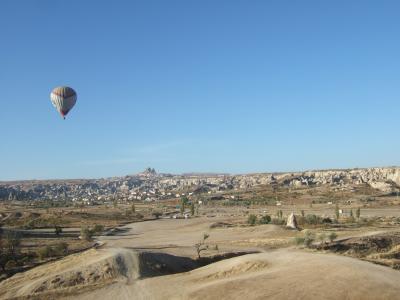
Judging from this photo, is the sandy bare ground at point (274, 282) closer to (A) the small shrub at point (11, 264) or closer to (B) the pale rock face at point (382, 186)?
(A) the small shrub at point (11, 264)

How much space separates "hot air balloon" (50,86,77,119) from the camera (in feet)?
190

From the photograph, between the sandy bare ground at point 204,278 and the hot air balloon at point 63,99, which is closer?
the sandy bare ground at point 204,278

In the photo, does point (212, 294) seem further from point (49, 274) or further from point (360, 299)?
point (49, 274)

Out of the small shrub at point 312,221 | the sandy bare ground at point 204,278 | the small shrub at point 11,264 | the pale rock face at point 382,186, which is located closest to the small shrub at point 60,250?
the small shrub at point 11,264

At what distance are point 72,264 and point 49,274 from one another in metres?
2.18

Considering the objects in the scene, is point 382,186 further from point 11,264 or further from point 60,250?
point 11,264

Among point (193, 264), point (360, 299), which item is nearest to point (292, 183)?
point (193, 264)

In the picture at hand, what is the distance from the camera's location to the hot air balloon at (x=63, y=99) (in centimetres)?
5778

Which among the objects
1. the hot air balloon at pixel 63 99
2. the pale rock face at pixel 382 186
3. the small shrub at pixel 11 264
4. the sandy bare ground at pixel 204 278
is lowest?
the small shrub at pixel 11 264

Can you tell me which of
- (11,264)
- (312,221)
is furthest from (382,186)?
(11,264)

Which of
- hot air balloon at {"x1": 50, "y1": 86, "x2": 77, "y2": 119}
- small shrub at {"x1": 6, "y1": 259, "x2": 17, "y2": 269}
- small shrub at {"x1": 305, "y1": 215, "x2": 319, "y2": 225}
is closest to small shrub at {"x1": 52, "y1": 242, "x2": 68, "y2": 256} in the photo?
small shrub at {"x1": 6, "y1": 259, "x2": 17, "y2": 269}

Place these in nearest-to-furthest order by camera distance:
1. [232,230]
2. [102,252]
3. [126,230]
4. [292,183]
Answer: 1. [102,252]
2. [232,230]
3. [126,230]
4. [292,183]

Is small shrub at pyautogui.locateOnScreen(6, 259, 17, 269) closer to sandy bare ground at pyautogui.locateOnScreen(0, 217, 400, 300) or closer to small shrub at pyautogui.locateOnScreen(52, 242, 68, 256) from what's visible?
sandy bare ground at pyautogui.locateOnScreen(0, 217, 400, 300)

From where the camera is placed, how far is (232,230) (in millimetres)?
67250
